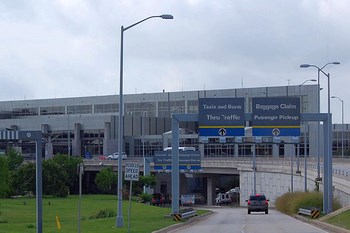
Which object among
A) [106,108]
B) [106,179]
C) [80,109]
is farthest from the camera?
[80,109]

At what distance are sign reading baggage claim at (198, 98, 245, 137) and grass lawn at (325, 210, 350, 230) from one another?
8.63 metres

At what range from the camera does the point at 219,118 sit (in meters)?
49.8

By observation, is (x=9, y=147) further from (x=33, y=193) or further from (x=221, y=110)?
(x=221, y=110)

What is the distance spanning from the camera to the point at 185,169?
261 feet

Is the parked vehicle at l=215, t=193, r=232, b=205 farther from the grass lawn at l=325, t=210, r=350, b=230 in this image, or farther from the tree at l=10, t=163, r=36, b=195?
the grass lawn at l=325, t=210, r=350, b=230

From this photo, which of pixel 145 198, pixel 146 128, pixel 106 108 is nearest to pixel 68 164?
pixel 145 198

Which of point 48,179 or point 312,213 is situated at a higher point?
point 48,179

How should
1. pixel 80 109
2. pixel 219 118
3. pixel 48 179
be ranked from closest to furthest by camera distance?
pixel 219 118 → pixel 48 179 → pixel 80 109

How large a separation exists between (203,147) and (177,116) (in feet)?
251

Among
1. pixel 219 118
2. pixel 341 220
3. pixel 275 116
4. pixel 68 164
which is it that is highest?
pixel 275 116

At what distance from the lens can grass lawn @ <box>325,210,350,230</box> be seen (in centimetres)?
3807

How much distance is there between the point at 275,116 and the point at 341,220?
1019cm

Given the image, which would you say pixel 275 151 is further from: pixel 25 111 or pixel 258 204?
pixel 258 204

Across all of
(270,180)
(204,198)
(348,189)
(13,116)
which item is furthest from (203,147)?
(348,189)
